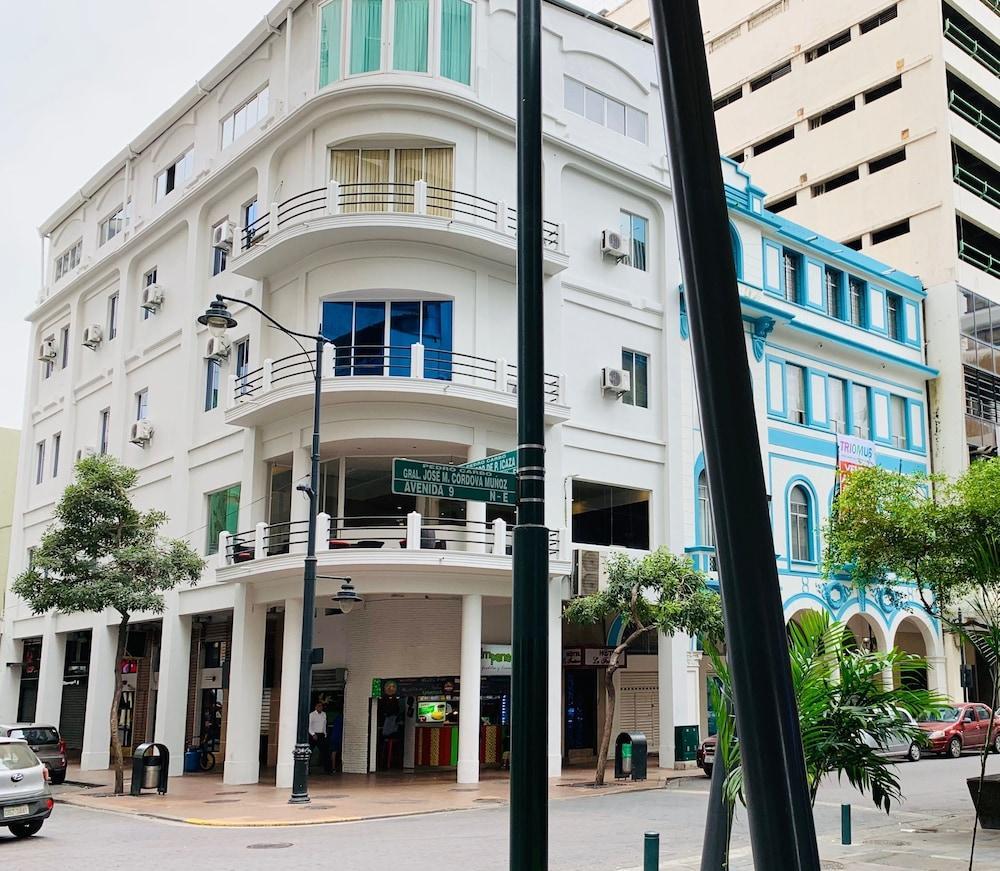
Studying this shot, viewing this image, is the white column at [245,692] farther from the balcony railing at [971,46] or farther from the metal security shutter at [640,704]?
the balcony railing at [971,46]

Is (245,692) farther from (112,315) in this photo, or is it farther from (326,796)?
(112,315)

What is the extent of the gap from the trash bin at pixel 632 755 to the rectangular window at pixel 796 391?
1263 cm

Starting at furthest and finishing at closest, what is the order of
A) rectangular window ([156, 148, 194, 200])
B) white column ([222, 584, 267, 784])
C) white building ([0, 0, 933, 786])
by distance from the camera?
rectangular window ([156, 148, 194, 200])
white column ([222, 584, 267, 784])
white building ([0, 0, 933, 786])

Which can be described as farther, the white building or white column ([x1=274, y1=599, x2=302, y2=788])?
the white building

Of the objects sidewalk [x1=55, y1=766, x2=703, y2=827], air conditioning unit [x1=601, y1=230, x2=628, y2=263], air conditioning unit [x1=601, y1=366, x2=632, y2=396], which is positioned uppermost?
air conditioning unit [x1=601, y1=230, x2=628, y2=263]

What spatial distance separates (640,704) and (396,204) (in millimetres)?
14617

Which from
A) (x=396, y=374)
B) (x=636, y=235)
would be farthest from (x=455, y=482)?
(x=636, y=235)

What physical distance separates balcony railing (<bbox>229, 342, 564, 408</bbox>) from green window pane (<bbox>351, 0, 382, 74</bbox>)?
6.73 metres

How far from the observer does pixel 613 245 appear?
29.0m

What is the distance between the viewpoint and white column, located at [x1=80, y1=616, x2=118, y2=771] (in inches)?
1248

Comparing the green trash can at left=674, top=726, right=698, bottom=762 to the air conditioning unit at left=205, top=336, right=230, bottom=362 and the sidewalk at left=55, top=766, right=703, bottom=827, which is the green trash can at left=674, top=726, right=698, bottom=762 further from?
the air conditioning unit at left=205, top=336, right=230, bottom=362

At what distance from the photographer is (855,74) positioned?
46.4 m

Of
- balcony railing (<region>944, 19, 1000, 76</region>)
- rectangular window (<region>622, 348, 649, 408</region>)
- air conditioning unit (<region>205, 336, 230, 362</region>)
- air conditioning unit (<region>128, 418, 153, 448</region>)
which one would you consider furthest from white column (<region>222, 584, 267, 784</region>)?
balcony railing (<region>944, 19, 1000, 76</region>)

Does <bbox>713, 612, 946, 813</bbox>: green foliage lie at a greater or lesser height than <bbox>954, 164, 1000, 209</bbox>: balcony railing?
lesser
